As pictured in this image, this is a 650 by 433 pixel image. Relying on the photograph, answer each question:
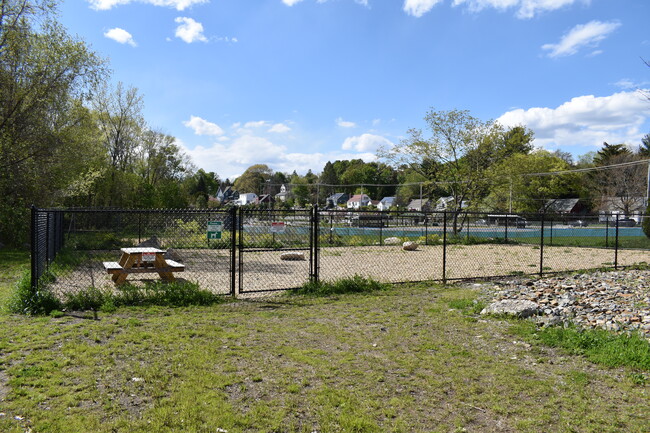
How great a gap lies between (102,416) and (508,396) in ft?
11.6

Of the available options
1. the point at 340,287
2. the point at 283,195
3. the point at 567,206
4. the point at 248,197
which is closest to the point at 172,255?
the point at 340,287

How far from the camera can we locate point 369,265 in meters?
13.8

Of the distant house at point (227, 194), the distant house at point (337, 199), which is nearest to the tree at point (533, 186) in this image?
the distant house at point (337, 199)

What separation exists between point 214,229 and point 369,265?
6688 mm

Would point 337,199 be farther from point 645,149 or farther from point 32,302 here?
point 32,302

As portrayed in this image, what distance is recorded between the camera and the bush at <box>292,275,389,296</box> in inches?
345

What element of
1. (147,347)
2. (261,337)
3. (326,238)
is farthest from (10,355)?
(326,238)

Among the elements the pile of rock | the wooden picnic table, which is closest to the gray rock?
the pile of rock

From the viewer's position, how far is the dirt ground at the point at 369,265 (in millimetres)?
10227

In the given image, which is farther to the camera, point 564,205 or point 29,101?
point 564,205

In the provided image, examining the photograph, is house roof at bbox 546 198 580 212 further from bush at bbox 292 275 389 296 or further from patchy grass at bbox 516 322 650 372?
patchy grass at bbox 516 322 650 372

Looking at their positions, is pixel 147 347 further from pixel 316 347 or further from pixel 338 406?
pixel 338 406

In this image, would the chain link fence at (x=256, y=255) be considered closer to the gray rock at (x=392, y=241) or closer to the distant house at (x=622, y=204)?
the gray rock at (x=392, y=241)

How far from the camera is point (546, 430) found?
334 cm
